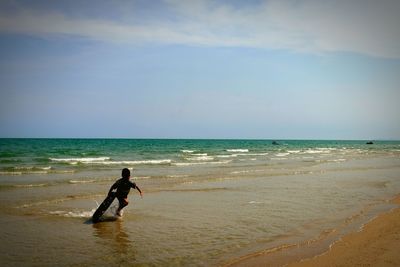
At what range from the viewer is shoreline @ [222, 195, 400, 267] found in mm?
6469

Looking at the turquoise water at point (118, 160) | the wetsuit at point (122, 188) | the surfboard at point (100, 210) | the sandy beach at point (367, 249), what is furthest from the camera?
the turquoise water at point (118, 160)

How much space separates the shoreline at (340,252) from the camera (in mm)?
6469

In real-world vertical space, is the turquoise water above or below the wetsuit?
below

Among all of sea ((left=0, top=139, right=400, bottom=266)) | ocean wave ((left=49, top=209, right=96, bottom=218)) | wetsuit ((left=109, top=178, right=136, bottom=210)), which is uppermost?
wetsuit ((left=109, top=178, right=136, bottom=210))

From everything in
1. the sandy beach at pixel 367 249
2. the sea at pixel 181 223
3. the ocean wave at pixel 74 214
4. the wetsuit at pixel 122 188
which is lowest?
the ocean wave at pixel 74 214

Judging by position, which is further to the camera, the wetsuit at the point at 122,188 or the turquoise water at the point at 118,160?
the turquoise water at the point at 118,160

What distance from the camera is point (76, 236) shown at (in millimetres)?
8375

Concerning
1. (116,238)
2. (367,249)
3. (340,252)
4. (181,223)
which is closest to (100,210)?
(116,238)

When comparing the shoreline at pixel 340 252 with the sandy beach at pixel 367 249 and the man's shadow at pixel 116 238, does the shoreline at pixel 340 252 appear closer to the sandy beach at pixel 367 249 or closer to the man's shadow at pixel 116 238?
the sandy beach at pixel 367 249

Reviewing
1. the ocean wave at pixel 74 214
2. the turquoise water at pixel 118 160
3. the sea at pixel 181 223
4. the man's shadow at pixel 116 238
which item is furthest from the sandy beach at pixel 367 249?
the turquoise water at pixel 118 160

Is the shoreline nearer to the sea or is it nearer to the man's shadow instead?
the sea

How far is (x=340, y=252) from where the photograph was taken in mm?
7059

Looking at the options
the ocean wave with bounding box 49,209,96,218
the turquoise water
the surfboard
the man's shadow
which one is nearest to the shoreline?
the man's shadow

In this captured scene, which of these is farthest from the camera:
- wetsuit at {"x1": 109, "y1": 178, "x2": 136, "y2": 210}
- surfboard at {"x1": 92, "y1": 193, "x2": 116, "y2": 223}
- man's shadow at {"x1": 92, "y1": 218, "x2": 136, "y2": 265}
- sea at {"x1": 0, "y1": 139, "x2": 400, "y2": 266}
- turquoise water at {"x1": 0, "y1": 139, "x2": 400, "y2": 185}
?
turquoise water at {"x1": 0, "y1": 139, "x2": 400, "y2": 185}
